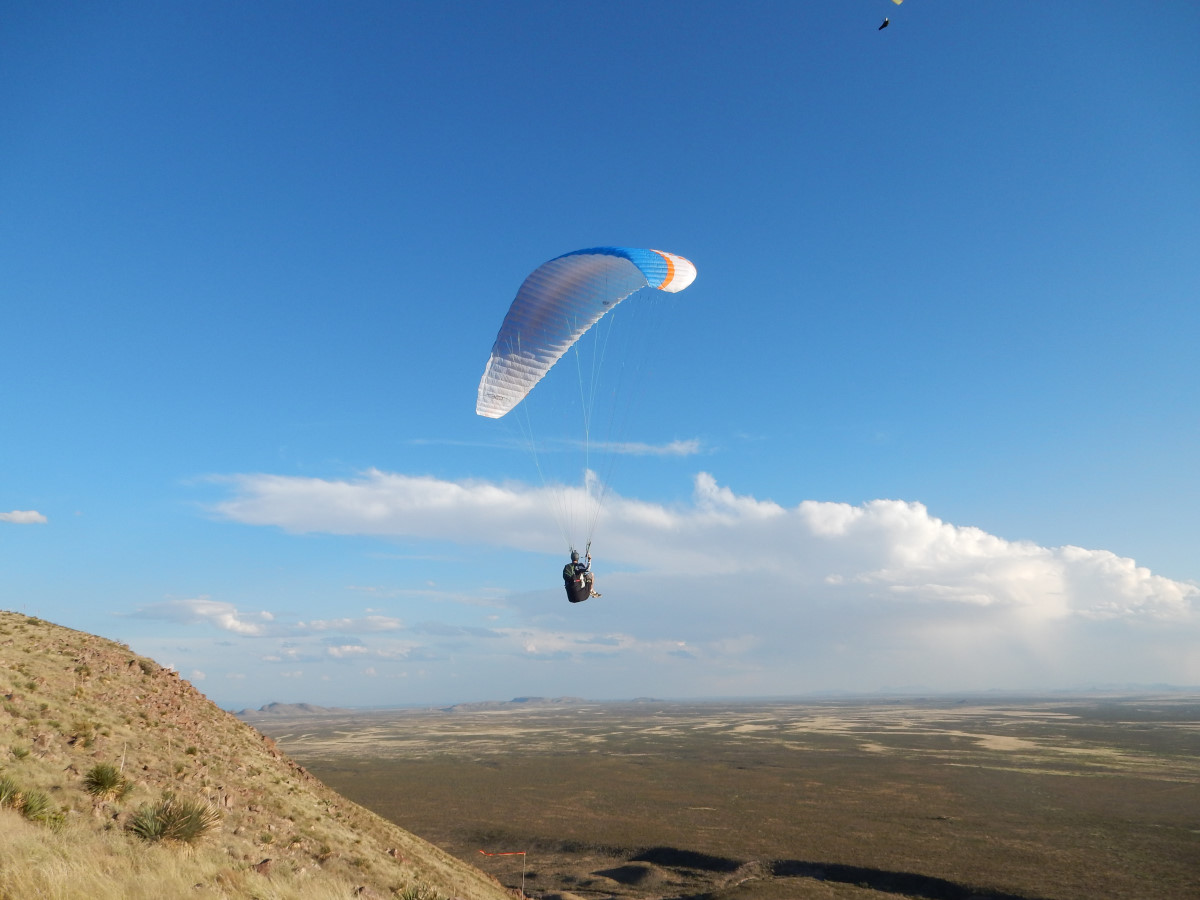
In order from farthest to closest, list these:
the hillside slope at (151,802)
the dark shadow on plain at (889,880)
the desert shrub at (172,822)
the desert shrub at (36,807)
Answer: the dark shadow on plain at (889,880)
the desert shrub at (172,822)
the desert shrub at (36,807)
the hillside slope at (151,802)

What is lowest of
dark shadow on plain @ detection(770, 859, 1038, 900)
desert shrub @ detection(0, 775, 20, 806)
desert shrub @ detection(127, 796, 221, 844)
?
dark shadow on plain @ detection(770, 859, 1038, 900)

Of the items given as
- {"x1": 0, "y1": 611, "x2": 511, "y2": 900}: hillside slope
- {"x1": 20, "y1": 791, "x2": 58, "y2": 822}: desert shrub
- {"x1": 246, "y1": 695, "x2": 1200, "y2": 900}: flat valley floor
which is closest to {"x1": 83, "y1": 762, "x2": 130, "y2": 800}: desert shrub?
{"x1": 0, "y1": 611, "x2": 511, "y2": 900}: hillside slope

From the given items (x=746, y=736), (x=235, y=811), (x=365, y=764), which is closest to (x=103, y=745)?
(x=235, y=811)

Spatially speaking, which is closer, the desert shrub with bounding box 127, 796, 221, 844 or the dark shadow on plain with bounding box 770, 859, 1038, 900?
the desert shrub with bounding box 127, 796, 221, 844

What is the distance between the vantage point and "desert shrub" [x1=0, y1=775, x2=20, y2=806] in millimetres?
9102

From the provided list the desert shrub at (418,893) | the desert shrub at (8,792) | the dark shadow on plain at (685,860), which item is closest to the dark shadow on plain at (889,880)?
the dark shadow on plain at (685,860)

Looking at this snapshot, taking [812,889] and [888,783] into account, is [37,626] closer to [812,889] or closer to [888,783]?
[812,889]

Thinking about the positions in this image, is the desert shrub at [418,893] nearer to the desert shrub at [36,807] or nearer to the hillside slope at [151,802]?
the hillside slope at [151,802]

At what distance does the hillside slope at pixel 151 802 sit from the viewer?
8.25 m

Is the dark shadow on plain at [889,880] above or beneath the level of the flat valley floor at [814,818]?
above

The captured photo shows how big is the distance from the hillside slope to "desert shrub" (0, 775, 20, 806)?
27mm

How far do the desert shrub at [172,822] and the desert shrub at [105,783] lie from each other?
57cm

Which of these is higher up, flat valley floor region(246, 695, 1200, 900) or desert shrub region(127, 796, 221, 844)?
desert shrub region(127, 796, 221, 844)

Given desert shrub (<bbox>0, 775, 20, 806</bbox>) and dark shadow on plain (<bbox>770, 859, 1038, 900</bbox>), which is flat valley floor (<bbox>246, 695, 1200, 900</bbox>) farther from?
desert shrub (<bbox>0, 775, 20, 806</bbox>)
